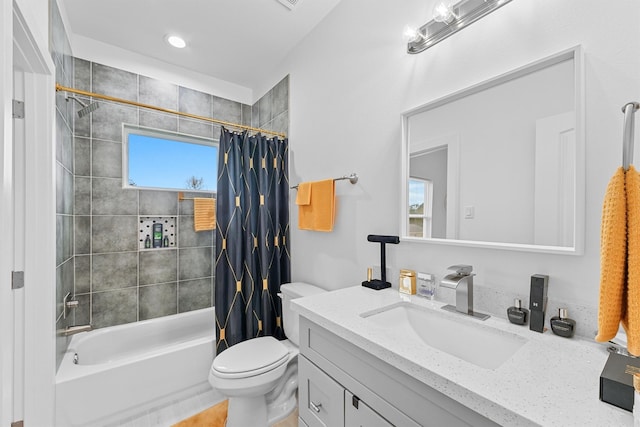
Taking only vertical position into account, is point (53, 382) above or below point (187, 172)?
below

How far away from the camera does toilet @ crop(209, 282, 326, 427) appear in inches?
56.9

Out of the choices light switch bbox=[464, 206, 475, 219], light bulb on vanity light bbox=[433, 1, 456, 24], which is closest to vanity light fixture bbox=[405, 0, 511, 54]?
light bulb on vanity light bbox=[433, 1, 456, 24]

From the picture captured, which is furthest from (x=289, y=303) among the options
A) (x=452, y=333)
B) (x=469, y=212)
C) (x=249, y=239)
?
(x=469, y=212)

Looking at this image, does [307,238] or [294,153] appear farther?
[294,153]

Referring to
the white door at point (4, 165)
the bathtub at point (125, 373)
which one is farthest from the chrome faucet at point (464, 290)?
the bathtub at point (125, 373)

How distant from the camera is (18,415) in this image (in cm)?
127

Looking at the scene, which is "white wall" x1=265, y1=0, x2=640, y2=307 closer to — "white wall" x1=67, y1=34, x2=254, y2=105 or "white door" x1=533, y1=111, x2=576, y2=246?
"white door" x1=533, y1=111, x2=576, y2=246

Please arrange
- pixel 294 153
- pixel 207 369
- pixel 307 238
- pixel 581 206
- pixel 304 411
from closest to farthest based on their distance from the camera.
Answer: pixel 581 206
pixel 304 411
pixel 207 369
pixel 307 238
pixel 294 153

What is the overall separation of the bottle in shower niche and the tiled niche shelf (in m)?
0.02

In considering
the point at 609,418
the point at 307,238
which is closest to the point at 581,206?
the point at 609,418

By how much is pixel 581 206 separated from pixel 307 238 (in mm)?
1552

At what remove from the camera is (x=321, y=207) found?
178cm

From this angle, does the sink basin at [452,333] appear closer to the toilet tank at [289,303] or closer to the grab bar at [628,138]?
the grab bar at [628,138]

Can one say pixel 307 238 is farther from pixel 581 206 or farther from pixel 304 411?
pixel 581 206
